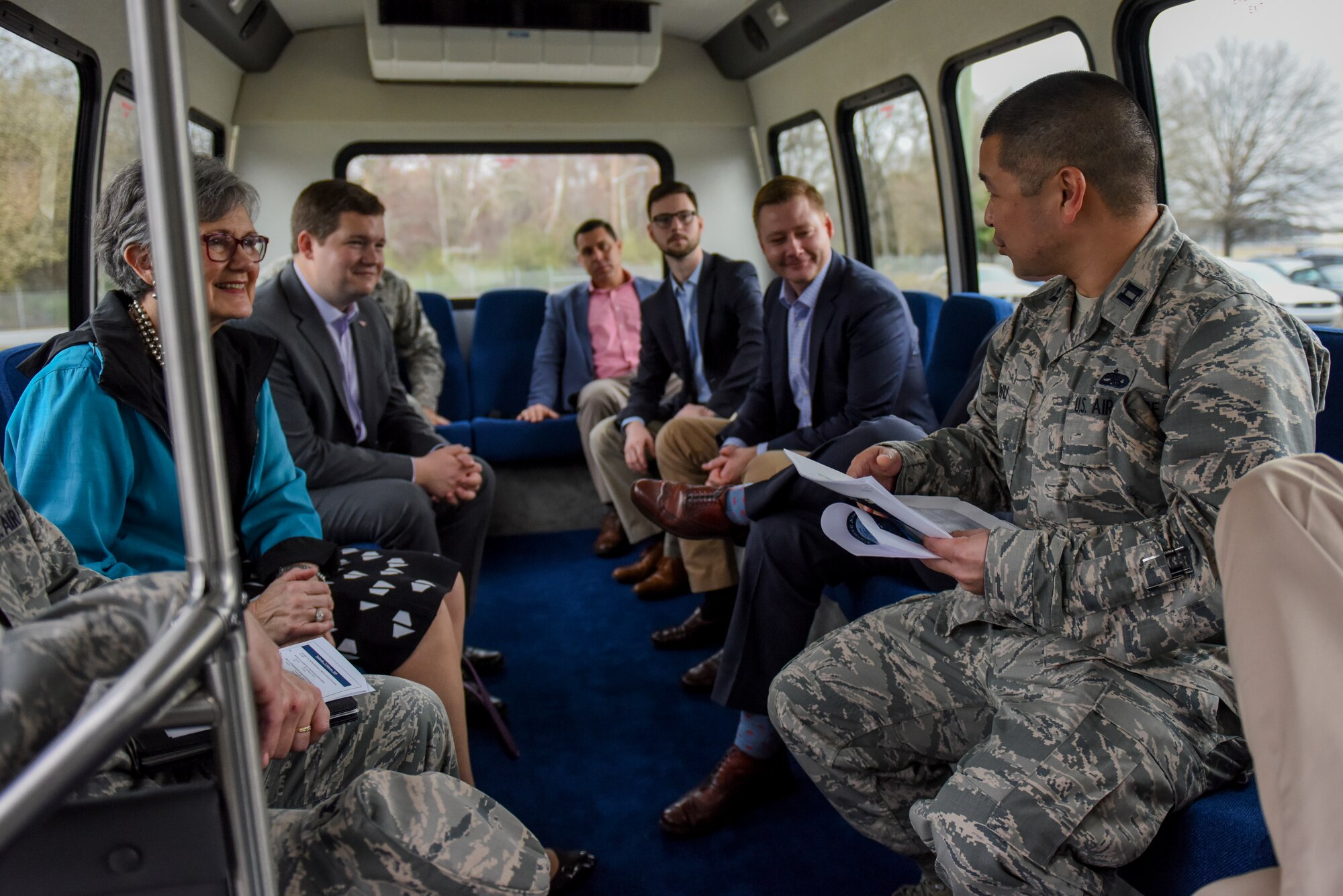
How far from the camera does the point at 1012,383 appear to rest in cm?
185

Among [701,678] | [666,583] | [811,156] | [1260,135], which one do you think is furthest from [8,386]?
[811,156]

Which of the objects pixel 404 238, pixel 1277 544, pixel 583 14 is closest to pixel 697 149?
pixel 583 14

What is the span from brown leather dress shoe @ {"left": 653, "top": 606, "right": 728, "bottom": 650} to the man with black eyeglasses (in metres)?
0.52

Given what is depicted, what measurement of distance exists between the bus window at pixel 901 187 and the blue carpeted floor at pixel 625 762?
2.39 meters

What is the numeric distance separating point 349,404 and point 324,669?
5.90 feet

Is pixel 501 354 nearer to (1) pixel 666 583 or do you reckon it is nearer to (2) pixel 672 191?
(2) pixel 672 191

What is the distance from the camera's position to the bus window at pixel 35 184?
294 centimetres

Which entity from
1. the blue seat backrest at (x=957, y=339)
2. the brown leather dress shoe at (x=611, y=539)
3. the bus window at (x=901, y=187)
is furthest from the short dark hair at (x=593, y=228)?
the blue seat backrest at (x=957, y=339)

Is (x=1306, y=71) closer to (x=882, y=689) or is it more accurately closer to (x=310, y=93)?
(x=882, y=689)

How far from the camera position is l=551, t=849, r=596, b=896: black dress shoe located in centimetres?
208

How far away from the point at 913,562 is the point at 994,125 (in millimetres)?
1085

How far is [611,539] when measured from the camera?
470cm

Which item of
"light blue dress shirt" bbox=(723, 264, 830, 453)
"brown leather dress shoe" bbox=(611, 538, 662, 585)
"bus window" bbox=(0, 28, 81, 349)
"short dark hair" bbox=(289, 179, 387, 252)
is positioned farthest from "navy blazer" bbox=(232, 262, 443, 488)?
"light blue dress shirt" bbox=(723, 264, 830, 453)

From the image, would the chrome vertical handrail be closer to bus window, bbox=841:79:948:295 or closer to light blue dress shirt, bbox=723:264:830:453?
light blue dress shirt, bbox=723:264:830:453
